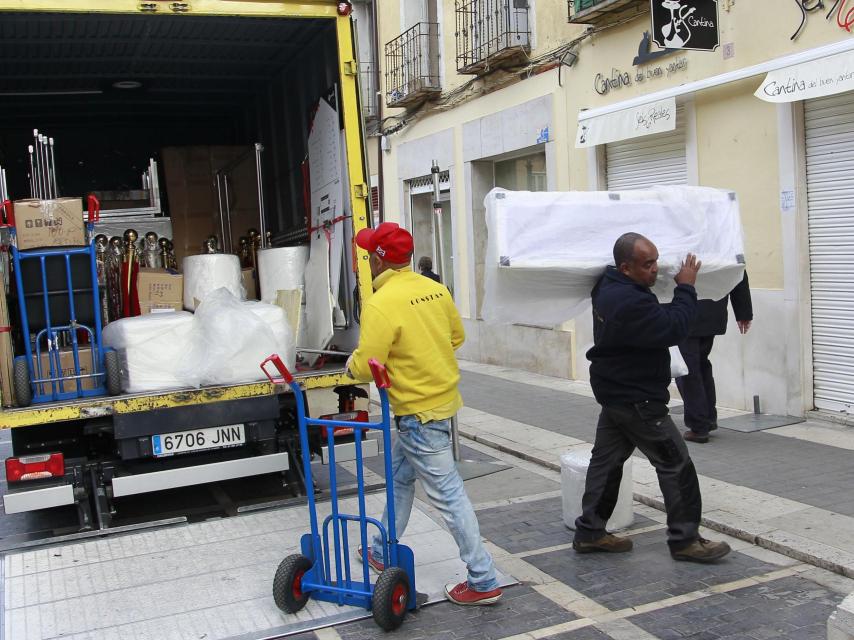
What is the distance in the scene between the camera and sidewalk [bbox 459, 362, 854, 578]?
517 centimetres

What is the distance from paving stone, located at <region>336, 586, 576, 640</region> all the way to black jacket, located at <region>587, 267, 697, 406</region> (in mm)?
1117

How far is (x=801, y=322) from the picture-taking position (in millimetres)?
8156

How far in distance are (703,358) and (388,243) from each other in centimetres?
420

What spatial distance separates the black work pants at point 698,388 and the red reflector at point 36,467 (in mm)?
4679

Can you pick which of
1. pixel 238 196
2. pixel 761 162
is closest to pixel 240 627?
pixel 238 196

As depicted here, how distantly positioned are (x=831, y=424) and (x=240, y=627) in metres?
5.63

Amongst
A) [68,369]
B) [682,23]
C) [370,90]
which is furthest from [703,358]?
[370,90]

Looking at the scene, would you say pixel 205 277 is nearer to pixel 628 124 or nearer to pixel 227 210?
pixel 227 210

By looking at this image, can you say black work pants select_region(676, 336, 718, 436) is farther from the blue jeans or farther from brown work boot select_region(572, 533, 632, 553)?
Result: the blue jeans

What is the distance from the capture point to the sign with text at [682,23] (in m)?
8.47

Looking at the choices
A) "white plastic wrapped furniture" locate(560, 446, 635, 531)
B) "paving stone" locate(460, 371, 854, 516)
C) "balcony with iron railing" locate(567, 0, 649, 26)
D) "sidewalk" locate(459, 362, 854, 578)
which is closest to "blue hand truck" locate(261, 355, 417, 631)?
"white plastic wrapped furniture" locate(560, 446, 635, 531)

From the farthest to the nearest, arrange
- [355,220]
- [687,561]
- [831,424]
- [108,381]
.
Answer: [831,424]
[355,220]
[108,381]
[687,561]

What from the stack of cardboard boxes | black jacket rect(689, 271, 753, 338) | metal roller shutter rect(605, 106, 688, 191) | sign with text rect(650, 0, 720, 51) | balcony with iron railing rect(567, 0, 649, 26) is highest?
balcony with iron railing rect(567, 0, 649, 26)

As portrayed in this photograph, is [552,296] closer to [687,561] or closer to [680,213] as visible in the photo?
[680,213]
